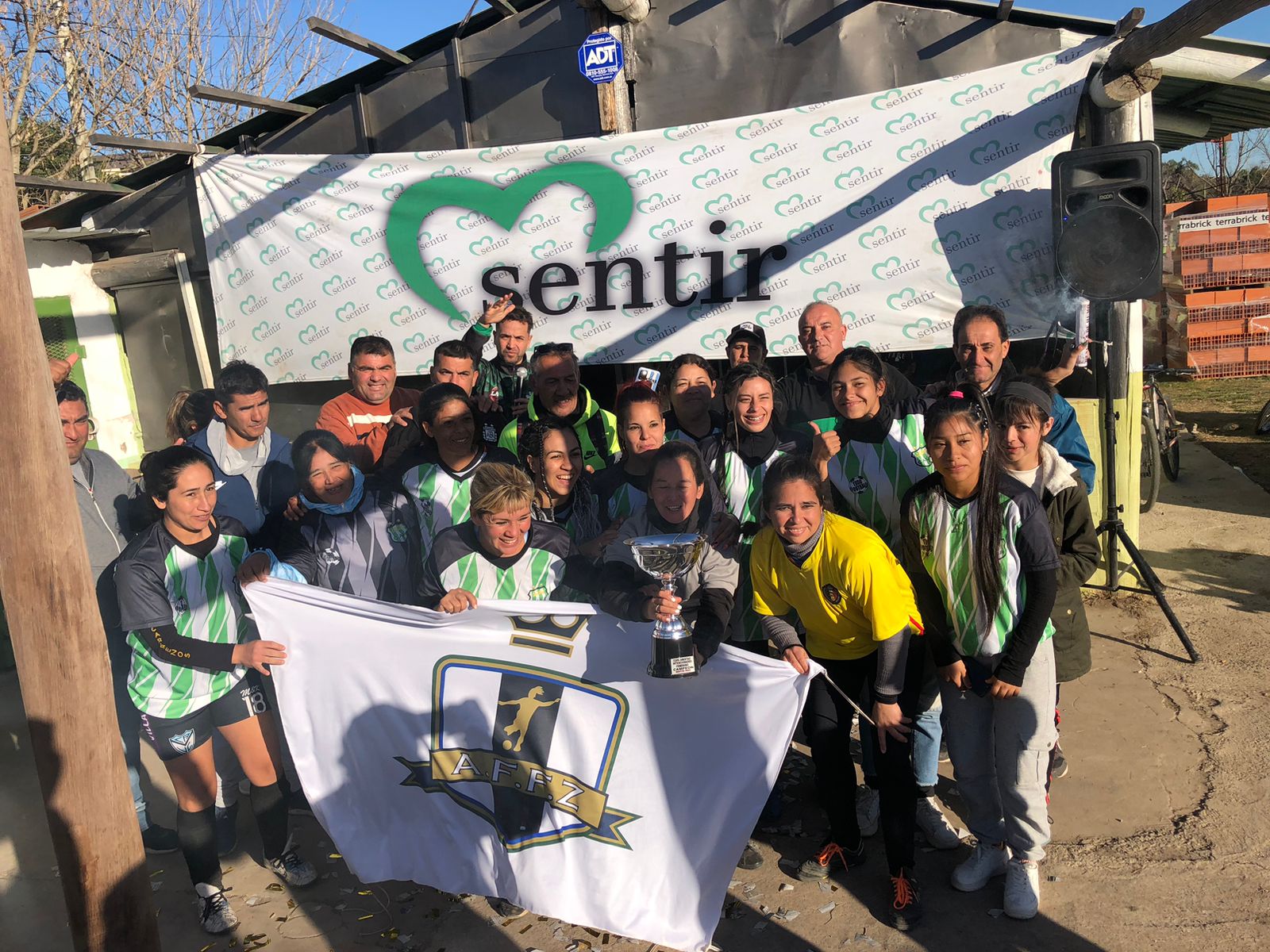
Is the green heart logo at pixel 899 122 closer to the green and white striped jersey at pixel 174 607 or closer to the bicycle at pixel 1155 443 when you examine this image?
the bicycle at pixel 1155 443

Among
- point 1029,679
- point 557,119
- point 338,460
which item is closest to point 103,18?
point 557,119

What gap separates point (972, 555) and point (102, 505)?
366 centimetres

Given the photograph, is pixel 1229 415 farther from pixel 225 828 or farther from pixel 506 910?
pixel 225 828

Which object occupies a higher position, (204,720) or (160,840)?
(204,720)

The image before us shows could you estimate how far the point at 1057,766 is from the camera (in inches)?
155

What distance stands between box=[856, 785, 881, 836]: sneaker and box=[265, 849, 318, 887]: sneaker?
6.86 feet

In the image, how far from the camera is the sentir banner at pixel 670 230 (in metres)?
5.67

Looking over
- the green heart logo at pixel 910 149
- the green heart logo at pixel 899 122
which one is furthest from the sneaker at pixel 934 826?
the green heart logo at pixel 899 122

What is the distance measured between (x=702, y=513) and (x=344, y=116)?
5.74 m

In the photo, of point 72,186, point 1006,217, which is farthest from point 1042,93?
point 72,186

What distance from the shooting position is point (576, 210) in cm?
657

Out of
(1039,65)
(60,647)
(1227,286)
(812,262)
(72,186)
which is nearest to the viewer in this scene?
(60,647)

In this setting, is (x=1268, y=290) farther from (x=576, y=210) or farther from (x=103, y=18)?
(x=103, y=18)

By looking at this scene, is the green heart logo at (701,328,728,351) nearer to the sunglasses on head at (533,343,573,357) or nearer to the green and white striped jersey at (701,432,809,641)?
the sunglasses on head at (533,343,573,357)
